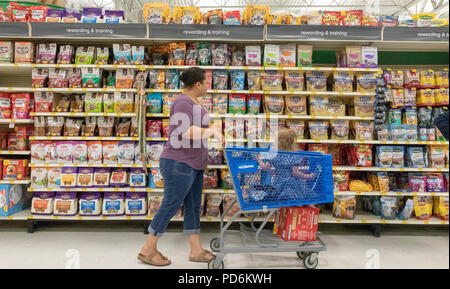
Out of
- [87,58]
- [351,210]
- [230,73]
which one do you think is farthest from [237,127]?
[87,58]

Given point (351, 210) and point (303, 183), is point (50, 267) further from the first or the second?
point (351, 210)

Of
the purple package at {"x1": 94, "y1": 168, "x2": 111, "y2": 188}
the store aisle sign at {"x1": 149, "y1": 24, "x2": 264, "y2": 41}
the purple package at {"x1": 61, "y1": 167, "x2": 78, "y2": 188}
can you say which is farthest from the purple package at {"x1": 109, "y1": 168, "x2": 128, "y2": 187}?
the store aisle sign at {"x1": 149, "y1": 24, "x2": 264, "y2": 41}

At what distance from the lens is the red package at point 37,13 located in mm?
3520

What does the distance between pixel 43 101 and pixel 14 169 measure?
913 mm

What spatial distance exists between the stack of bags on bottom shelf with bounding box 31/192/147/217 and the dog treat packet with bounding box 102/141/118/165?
41 centimetres

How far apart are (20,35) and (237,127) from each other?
8.84 ft

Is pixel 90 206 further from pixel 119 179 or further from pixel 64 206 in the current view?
pixel 119 179

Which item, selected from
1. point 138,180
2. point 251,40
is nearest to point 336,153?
point 251,40

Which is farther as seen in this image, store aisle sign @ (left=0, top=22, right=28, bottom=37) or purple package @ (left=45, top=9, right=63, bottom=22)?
purple package @ (left=45, top=9, right=63, bottom=22)

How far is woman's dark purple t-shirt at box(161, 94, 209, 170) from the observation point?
243 centimetres

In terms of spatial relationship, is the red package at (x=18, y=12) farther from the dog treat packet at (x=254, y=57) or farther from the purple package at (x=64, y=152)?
the dog treat packet at (x=254, y=57)

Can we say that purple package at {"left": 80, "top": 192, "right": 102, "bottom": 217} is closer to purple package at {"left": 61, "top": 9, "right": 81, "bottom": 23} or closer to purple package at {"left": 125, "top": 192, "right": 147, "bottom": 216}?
purple package at {"left": 125, "top": 192, "right": 147, "bottom": 216}

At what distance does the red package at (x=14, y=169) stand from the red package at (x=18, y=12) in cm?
169

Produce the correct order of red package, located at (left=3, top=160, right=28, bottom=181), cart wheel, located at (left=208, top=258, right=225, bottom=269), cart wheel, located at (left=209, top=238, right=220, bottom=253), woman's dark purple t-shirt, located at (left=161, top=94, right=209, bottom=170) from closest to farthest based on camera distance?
1. woman's dark purple t-shirt, located at (left=161, top=94, right=209, bottom=170)
2. cart wheel, located at (left=208, top=258, right=225, bottom=269)
3. cart wheel, located at (left=209, top=238, right=220, bottom=253)
4. red package, located at (left=3, top=160, right=28, bottom=181)
